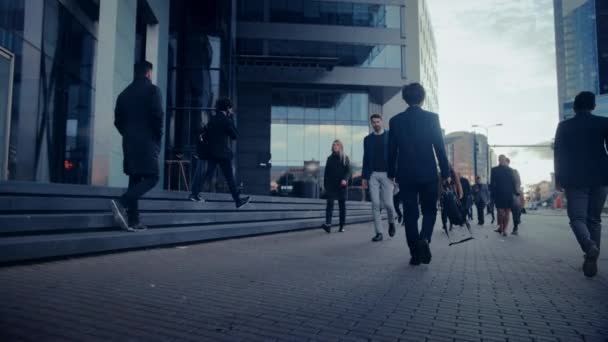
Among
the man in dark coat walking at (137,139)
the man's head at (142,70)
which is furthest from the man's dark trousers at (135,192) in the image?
the man's head at (142,70)

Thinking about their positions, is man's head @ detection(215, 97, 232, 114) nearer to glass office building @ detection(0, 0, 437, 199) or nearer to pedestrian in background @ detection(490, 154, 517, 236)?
glass office building @ detection(0, 0, 437, 199)

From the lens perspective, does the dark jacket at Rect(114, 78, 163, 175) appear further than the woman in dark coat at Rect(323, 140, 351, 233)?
No

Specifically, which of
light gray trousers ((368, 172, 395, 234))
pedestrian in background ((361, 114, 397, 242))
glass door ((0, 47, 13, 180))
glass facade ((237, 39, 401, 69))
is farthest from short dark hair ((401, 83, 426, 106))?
glass facade ((237, 39, 401, 69))

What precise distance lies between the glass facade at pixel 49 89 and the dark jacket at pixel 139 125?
262 inches

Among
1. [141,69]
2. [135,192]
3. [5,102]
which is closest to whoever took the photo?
[135,192]

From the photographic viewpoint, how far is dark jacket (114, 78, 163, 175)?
18.3ft

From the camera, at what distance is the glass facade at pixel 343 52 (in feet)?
102

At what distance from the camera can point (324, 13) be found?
105 ft

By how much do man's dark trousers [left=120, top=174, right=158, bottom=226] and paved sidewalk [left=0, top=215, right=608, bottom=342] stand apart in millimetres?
554

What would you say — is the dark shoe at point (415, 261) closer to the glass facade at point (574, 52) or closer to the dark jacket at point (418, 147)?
the dark jacket at point (418, 147)

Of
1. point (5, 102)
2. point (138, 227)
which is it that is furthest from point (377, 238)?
point (5, 102)

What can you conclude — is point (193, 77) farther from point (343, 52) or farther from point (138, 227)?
point (343, 52)

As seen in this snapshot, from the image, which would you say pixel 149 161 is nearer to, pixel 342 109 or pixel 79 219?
pixel 79 219

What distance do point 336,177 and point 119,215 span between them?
530 centimetres
